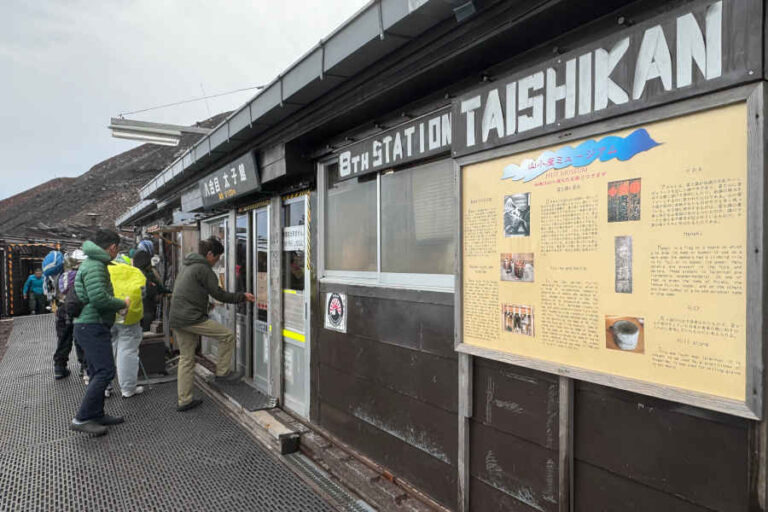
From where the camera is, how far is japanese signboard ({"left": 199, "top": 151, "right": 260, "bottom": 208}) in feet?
17.1

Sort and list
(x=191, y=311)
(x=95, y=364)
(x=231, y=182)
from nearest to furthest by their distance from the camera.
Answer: (x=95, y=364) < (x=191, y=311) < (x=231, y=182)

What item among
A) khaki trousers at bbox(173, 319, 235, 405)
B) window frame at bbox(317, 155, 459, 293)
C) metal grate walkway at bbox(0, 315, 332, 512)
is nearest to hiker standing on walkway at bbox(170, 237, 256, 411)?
khaki trousers at bbox(173, 319, 235, 405)

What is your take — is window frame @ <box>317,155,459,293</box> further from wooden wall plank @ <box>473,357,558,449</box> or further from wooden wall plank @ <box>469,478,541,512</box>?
wooden wall plank @ <box>469,478,541,512</box>

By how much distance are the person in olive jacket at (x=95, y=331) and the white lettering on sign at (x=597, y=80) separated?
404 cm

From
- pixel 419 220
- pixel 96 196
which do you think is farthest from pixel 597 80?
pixel 96 196

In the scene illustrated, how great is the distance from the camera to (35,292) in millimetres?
13922

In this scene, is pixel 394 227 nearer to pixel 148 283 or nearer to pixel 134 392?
pixel 134 392

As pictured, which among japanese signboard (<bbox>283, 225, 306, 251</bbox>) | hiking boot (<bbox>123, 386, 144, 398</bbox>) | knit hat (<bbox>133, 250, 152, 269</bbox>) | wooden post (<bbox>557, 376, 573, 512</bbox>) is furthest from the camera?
knit hat (<bbox>133, 250, 152, 269</bbox>)

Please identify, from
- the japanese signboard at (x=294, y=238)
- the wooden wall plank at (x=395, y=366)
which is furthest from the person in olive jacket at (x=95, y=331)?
the wooden wall plank at (x=395, y=366)

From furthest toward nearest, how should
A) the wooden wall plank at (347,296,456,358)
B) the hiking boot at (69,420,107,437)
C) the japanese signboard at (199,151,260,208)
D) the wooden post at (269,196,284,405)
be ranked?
the wooden post at (269,196,284,405), the japanese signboard at (199,151,260,208), the hiking boot at (69,420,107,437), the wooden wall plank at (347,296,456,358)

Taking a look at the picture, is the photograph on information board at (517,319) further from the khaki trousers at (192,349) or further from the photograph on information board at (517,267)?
the khaki trousers at (192,349)

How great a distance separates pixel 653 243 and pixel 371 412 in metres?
2.66

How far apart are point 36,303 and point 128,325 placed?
35.7ft

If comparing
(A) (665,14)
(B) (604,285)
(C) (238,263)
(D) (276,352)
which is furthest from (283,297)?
(A) (665,14)
